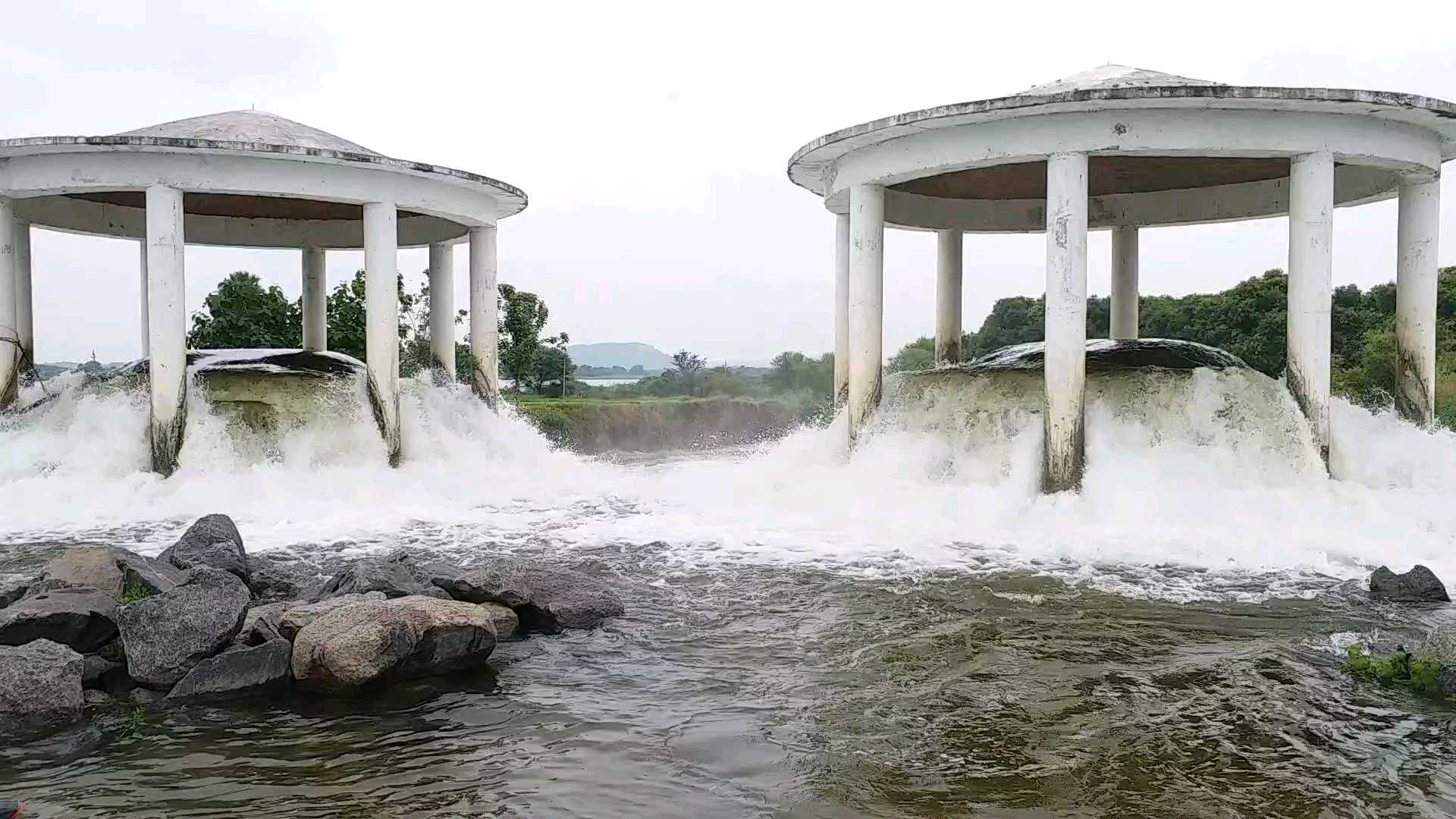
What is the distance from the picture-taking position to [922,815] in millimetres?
5312

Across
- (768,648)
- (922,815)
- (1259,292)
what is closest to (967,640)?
(768,648)

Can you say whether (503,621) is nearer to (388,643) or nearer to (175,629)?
(388,643)

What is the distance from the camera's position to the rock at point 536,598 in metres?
8.90

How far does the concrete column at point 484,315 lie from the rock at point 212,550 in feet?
33.4

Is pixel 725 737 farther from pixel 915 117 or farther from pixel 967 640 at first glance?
pixel 915 117

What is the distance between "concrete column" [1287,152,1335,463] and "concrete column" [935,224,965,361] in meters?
8.70

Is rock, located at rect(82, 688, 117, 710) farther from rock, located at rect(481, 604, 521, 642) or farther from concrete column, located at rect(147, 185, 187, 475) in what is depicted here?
concrete column, located at rect(147, 185, 187, 475)

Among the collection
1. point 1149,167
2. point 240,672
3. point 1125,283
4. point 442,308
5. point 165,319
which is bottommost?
point 240,672

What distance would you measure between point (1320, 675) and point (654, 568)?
626 cm

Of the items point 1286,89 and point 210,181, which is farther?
point 210,181

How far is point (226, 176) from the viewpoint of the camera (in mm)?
16844

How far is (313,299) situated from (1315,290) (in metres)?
20.4

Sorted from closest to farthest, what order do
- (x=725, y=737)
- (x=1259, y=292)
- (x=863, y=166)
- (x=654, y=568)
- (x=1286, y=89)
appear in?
(x=725, y=737)
(x=654, y=568)
(x=1286, y=89)
(x=863, y=166)
(x=1259, y=292)

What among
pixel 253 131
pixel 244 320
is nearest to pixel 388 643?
pixel 253 131
